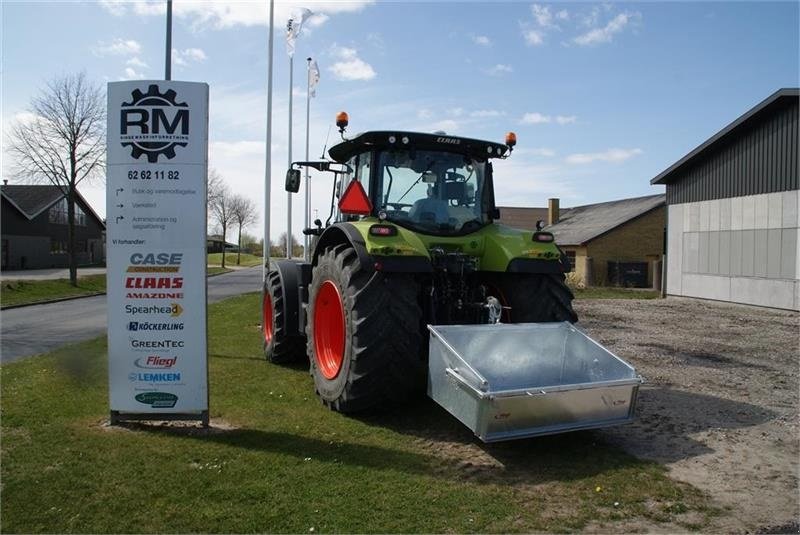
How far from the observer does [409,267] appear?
5.20 meters

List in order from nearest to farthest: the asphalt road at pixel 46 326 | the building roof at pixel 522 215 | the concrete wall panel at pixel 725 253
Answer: the asphalt road at pixel 46 326, the concrete wall panel at pixel 725 253, the building roof at pixel 522 215

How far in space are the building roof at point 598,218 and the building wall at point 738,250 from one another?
10.4 m

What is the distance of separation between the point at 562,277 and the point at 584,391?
1956mm

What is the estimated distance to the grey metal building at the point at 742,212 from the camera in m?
15.2

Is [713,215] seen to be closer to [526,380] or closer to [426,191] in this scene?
[426,191]

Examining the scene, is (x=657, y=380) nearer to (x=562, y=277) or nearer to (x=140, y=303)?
(x=562, y=277)

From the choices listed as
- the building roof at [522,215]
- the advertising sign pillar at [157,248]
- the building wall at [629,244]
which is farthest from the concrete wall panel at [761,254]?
the building roof at [522,215]

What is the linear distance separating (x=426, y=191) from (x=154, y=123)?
8.90 ft

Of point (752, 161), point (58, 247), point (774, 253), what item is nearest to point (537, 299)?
point (774, 253)

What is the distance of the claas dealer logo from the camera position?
5.21 m

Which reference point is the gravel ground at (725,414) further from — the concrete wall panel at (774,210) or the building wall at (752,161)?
the building wall at (752,161)

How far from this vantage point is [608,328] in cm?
1216

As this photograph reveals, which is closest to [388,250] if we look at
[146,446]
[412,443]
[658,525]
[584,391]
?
[412,443]

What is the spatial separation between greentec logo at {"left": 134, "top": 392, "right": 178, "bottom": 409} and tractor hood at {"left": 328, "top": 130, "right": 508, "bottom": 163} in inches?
123
